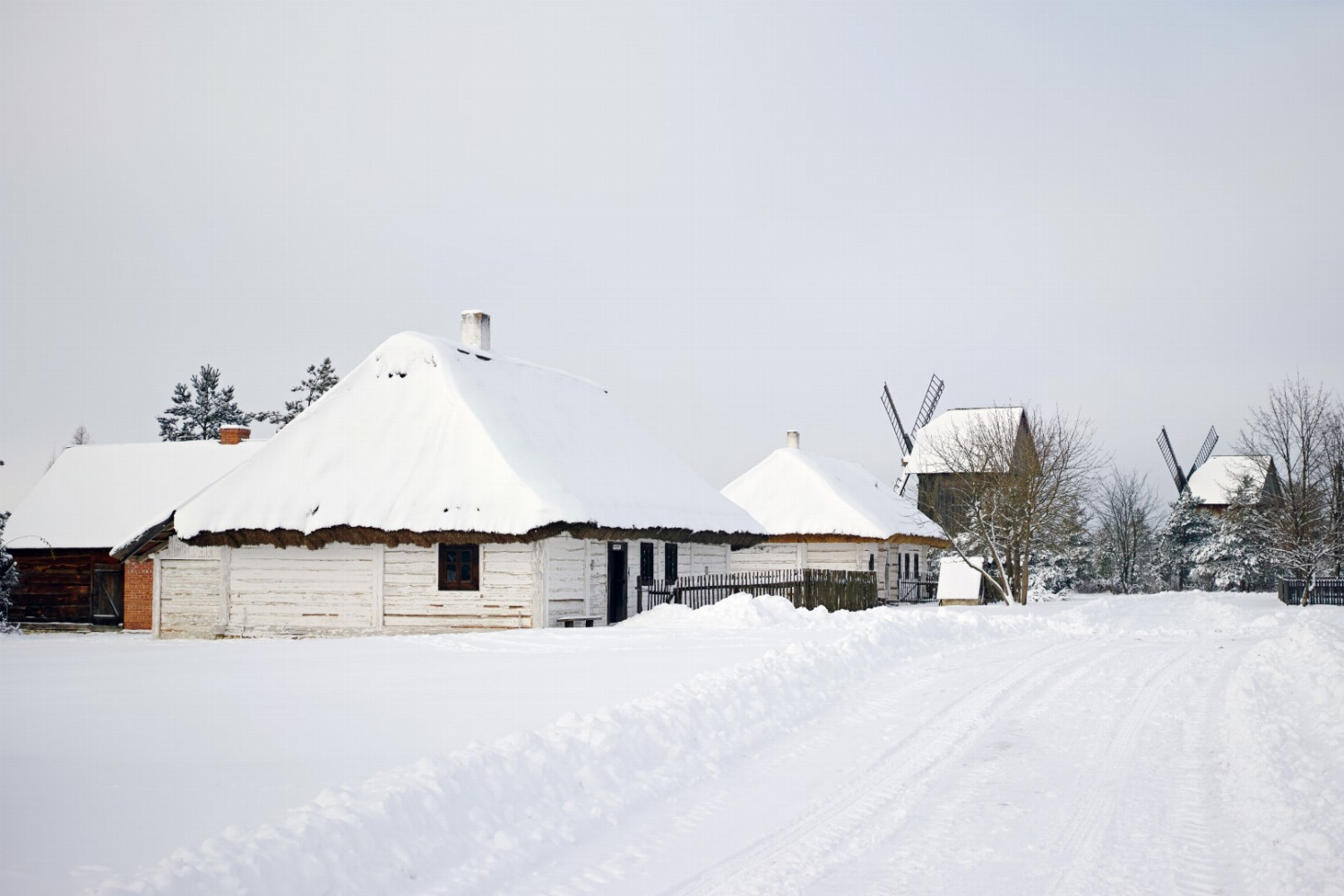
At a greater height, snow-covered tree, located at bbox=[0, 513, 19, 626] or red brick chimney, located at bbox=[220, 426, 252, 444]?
red brick chimney, located at bbox=[220, 426, 252, 444]

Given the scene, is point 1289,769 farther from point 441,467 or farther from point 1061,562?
point 1061,562

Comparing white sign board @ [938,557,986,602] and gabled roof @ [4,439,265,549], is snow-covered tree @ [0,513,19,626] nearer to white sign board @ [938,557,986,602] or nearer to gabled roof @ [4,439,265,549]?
gabled roof @ [4,439,265,549]

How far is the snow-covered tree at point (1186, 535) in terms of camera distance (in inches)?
2500

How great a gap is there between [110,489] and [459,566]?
74.4 feet

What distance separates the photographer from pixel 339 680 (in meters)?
13.1

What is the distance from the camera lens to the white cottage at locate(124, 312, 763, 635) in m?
23.8

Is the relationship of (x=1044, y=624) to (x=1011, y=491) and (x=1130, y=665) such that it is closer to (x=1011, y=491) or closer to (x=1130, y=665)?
(x=1130, y=665)

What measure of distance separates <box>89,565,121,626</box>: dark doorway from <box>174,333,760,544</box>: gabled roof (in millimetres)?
14008

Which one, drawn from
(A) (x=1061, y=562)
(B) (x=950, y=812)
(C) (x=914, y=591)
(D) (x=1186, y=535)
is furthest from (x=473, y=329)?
(D) (x=1186, y=535)

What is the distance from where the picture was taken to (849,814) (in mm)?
7551

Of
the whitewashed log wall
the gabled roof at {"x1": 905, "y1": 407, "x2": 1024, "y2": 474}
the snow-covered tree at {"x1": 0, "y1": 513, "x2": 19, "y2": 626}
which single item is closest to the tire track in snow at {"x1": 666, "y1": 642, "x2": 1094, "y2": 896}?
the whitewashed log wall

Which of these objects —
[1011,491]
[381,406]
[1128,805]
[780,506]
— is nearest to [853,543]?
[780,506]

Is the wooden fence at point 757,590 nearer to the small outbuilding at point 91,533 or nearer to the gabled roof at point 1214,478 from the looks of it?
the small outbuilding at point 91,533

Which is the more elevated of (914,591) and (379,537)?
(379,537)
